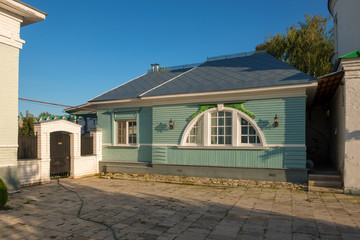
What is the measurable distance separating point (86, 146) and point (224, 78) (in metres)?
7.40

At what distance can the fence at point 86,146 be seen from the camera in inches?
509

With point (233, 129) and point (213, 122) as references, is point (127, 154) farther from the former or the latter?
point (233, 129)

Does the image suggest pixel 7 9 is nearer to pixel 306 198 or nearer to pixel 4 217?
pixel 4 217

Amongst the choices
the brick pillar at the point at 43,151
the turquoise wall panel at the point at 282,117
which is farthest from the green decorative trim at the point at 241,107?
the brick pillar at the point at 43,151

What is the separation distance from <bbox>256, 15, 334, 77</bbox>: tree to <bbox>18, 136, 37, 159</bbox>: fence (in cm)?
2043

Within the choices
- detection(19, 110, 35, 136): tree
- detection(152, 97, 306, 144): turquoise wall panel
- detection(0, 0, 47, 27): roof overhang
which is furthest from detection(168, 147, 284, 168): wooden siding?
detection(19, 110, 35, 136): tree

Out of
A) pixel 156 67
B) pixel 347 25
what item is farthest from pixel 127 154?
pixel 347 25

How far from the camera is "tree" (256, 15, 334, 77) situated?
21734mm

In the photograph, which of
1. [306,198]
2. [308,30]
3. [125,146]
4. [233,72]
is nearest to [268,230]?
[306,198]

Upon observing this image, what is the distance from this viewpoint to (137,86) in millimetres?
14398

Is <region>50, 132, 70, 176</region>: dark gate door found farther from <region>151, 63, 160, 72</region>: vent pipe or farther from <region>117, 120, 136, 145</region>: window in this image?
<region>151, 63, 160, 72</region>: vent pipe

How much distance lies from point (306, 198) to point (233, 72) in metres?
6.10

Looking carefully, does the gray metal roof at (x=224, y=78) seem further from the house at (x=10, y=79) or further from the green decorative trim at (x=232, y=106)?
the house at (x=10, y=79)

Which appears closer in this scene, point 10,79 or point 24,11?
point 24,11
